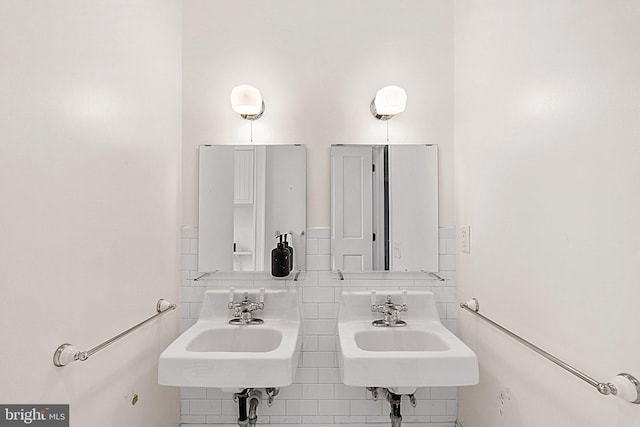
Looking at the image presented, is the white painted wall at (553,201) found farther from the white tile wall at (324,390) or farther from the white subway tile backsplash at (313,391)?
the white subway tile backsplash at (313,391)

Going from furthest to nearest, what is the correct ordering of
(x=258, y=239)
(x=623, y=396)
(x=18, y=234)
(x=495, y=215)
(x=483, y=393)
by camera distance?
(x=258, y=239) → (x=483, y=393) → (x=495, y=215) → (x=18, y=234) → (x=623, y=396)

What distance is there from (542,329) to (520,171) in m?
0.53

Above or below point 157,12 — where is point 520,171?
below

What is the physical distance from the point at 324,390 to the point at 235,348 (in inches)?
20.1

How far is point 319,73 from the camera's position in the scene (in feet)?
7.02

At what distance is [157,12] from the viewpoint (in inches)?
73.6

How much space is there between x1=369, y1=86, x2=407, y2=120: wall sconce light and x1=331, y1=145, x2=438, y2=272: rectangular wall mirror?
0.18m

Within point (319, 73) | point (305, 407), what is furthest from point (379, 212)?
point (305, 407)

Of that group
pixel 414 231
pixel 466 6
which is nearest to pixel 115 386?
pixel 414 231

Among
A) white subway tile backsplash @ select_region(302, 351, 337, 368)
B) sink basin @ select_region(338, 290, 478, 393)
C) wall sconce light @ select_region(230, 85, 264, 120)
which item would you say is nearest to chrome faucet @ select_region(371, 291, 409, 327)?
sink basin @ select_region(338, 290, 478, 393)

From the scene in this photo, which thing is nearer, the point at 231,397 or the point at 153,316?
the point at 153,316

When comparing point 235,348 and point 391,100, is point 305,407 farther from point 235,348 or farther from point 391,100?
point 391,100

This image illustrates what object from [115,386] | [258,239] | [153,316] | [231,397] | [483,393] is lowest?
[231,397]

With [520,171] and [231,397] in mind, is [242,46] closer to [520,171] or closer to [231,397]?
[520,171]
